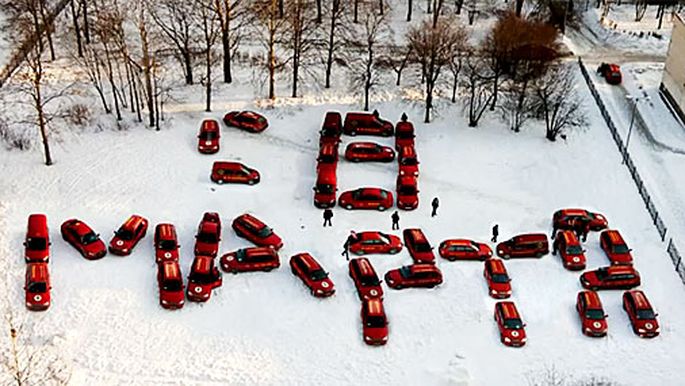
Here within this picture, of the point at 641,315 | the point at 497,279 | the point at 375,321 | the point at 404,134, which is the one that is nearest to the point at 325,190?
the point at 404,134

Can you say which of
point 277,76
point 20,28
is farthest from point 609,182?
point 20,28

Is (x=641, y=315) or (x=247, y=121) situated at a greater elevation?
(x=247, y=121)

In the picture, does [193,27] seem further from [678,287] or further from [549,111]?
[678,287]

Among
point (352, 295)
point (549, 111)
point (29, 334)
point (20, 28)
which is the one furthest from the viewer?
point (20, 28)

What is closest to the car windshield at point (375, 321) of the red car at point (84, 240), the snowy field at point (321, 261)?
the snowy field at point (321, 261)

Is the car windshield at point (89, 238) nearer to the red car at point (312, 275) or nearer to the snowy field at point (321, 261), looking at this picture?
the snowy field at point (321, 261)

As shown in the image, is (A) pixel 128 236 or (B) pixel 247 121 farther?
(B) pixel 247 121

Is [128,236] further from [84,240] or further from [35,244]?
[35,244]
